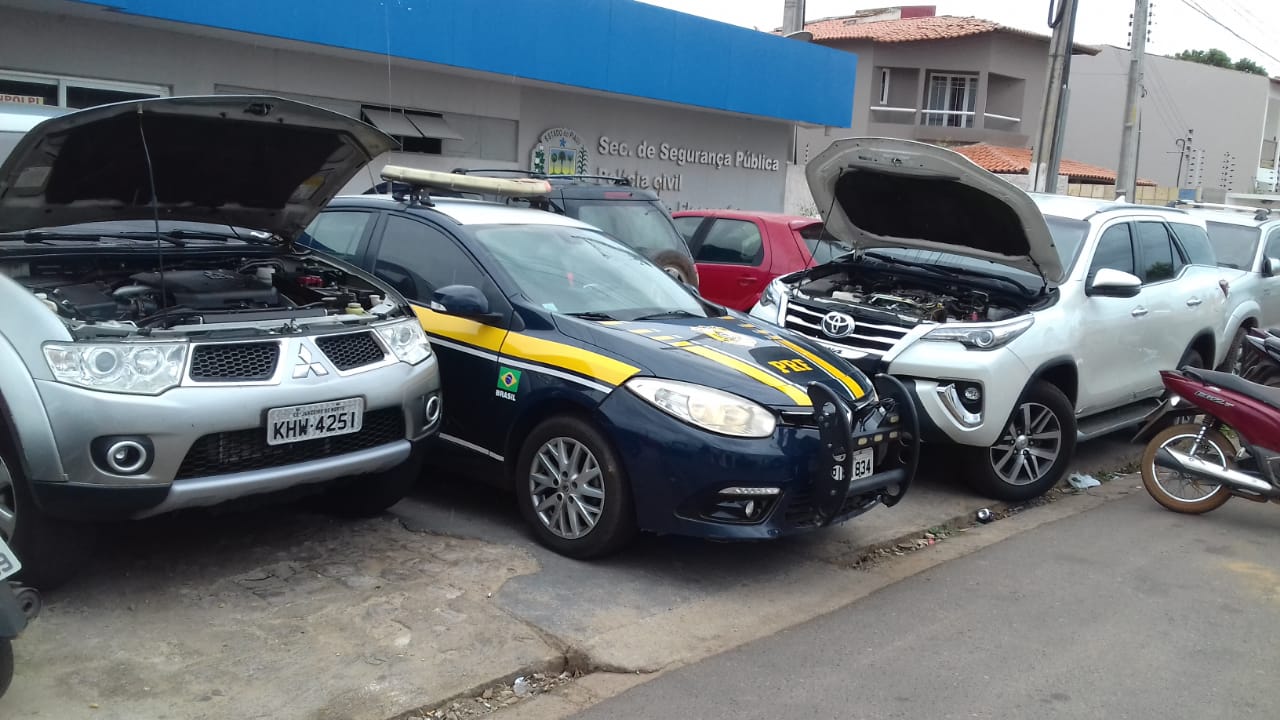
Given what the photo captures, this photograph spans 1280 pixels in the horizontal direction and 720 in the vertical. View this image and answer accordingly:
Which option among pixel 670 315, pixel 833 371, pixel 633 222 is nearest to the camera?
pixel 833 371

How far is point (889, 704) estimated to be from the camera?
4.01m

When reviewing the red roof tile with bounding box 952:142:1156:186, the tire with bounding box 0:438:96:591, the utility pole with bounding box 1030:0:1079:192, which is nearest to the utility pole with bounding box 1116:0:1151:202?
the utility pole with bounding box 1030:0:1079:192

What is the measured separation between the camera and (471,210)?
6348 millimetres

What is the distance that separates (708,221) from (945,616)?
6.35 m

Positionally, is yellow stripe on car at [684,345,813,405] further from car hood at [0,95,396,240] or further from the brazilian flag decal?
car hood at [0,95,396,240]

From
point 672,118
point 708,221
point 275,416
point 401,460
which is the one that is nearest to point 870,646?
point 401,460

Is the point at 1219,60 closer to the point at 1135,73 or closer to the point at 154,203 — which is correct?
the point at 1135,73

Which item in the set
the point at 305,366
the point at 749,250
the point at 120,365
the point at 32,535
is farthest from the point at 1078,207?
the point at 32,535

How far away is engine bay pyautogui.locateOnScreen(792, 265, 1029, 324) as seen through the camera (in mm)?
6926

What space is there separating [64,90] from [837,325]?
9074 millimetres

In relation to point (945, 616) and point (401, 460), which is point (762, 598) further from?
point (401, 460)

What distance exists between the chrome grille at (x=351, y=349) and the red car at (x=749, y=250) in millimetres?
5271

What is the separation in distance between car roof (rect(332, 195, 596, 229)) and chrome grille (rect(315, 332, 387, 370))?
1264 millimetres

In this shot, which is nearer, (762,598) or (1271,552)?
(762,598)
